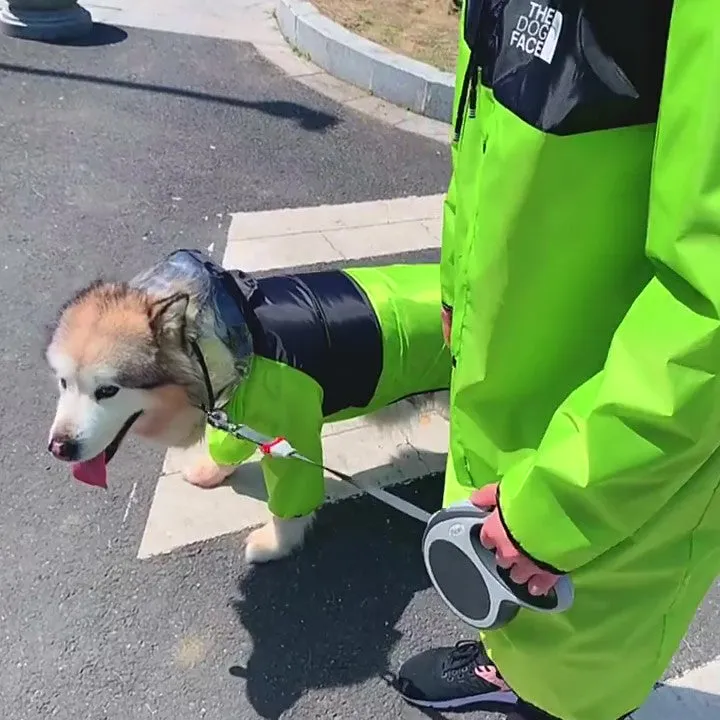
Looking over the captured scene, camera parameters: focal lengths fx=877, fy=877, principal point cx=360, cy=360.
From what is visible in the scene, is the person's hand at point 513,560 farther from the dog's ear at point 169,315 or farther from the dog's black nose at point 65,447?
the dog's black nose at point 65,447

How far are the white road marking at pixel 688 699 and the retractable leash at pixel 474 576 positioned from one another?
3.57 feet

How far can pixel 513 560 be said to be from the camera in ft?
4.76

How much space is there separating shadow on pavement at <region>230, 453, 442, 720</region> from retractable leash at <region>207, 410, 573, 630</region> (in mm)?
1006

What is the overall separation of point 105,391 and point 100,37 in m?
5.27

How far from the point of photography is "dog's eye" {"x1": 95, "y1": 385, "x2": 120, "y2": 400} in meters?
2.43

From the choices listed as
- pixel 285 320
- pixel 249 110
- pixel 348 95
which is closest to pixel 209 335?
pixel 285 320

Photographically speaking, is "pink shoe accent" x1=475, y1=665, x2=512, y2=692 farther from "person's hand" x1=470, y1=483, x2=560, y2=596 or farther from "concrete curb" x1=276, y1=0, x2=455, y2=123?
"concrete curb" x1=276, y1=0, x2=455, y2=123

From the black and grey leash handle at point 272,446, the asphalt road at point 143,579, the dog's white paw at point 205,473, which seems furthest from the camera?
the dog's white paw at point 205,473

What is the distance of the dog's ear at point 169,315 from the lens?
2.45 meters

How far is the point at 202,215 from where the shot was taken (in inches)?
187

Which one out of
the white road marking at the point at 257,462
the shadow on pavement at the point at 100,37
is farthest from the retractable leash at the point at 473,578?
the shadow on pavement at the point at 100,37

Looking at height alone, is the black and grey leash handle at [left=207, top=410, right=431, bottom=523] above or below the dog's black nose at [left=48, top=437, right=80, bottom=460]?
above

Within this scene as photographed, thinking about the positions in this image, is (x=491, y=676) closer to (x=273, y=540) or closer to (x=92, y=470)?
(x=273, y=540)

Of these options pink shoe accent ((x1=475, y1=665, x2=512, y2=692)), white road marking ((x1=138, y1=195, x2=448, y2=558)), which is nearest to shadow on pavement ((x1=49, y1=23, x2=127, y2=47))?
white road marking ((x1=138, y1=195, x2=448, y2=558))
